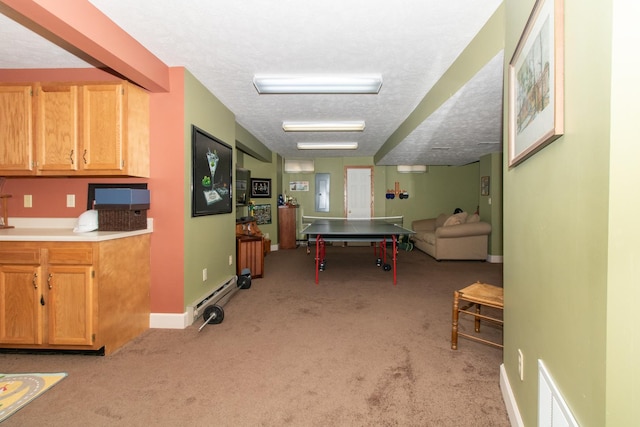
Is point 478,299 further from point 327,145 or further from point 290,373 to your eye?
point 327,145

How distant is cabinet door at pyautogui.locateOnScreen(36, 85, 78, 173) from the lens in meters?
2.73

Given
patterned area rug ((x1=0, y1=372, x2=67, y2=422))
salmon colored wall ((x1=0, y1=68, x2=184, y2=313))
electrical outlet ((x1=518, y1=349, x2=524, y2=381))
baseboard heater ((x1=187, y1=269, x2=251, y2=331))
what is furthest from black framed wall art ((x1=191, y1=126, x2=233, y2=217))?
electrical outlet ((x1=518, y1=349, x2=524, y2=381))

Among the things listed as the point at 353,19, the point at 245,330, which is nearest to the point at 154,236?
the point at 245,330

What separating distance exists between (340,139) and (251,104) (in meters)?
2.56

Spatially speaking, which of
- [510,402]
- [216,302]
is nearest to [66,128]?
[216,302]

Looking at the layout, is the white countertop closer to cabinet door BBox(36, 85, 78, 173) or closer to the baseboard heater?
cabinet door BBox(36, 85, 78, 173)

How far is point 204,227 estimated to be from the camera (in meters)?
3.44

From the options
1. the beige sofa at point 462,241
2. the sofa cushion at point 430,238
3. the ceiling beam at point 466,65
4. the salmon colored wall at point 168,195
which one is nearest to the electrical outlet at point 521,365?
the ceiling beam at point 466,65

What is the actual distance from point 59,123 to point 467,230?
655 cm

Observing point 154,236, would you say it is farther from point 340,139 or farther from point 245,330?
point 340,139

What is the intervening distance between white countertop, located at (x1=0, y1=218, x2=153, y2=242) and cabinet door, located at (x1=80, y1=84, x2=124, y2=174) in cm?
58

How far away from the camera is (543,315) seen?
126 cm

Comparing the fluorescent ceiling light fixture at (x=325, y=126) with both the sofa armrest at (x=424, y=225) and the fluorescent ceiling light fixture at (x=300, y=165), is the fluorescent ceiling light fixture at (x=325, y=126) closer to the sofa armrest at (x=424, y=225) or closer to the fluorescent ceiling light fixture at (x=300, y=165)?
the fluorescent ceiling light fixture at (x=300, y=165)

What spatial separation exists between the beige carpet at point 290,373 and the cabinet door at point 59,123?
1.66 meters
